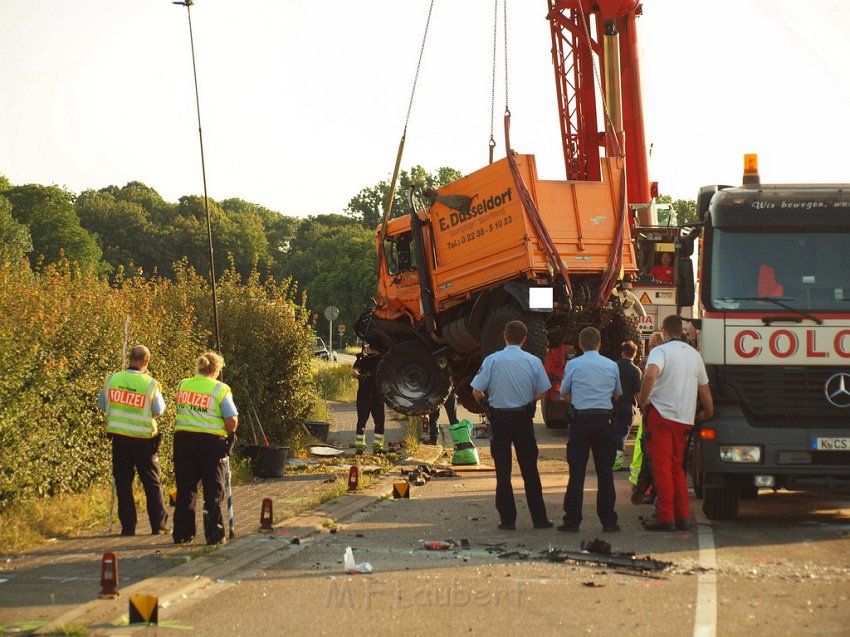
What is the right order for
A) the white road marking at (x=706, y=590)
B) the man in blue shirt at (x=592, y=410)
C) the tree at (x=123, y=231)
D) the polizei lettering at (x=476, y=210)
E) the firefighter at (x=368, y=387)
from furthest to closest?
the tree at (x=123, y=231), the firefighter at (x=368, y=387), the polizei lettering at (x=476, y=210), the man in blue shirt at (x=592, y=410), the white road marking at (x=706, y=590)

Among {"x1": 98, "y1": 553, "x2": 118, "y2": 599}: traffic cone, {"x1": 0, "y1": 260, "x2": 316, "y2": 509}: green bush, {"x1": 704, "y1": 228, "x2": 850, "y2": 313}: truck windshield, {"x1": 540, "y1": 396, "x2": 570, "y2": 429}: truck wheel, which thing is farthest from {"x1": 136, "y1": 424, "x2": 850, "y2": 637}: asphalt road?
{"x1": 540, "y1": 396, "x2": 570, "y2": 429}: truck wheel

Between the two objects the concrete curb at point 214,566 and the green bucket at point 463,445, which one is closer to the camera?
the concrete curb at point 214,566

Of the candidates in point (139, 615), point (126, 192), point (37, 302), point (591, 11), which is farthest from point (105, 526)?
point (126, 192)

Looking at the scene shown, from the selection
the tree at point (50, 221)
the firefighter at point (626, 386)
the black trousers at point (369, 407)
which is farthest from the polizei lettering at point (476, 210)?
the tree at point (50, 221)

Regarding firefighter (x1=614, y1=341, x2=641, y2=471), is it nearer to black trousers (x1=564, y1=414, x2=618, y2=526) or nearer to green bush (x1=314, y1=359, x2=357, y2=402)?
black trousers (x1=564, y1=414, x2=618, y2=526)

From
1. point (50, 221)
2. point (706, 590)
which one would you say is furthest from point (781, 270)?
point (50, 221)

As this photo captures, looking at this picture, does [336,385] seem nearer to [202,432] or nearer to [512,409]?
[512,409]

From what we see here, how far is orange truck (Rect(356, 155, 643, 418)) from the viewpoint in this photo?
1623cm

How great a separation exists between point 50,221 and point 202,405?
256ft

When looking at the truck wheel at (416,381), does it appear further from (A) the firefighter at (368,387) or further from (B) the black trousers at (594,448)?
(B) the black trousers at (594,448)

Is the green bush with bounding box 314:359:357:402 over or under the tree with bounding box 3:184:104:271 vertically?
under

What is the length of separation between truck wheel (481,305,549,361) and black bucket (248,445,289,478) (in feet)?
9.88

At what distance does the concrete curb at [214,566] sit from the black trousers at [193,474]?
1.41ft

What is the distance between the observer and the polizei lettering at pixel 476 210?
16.4m
